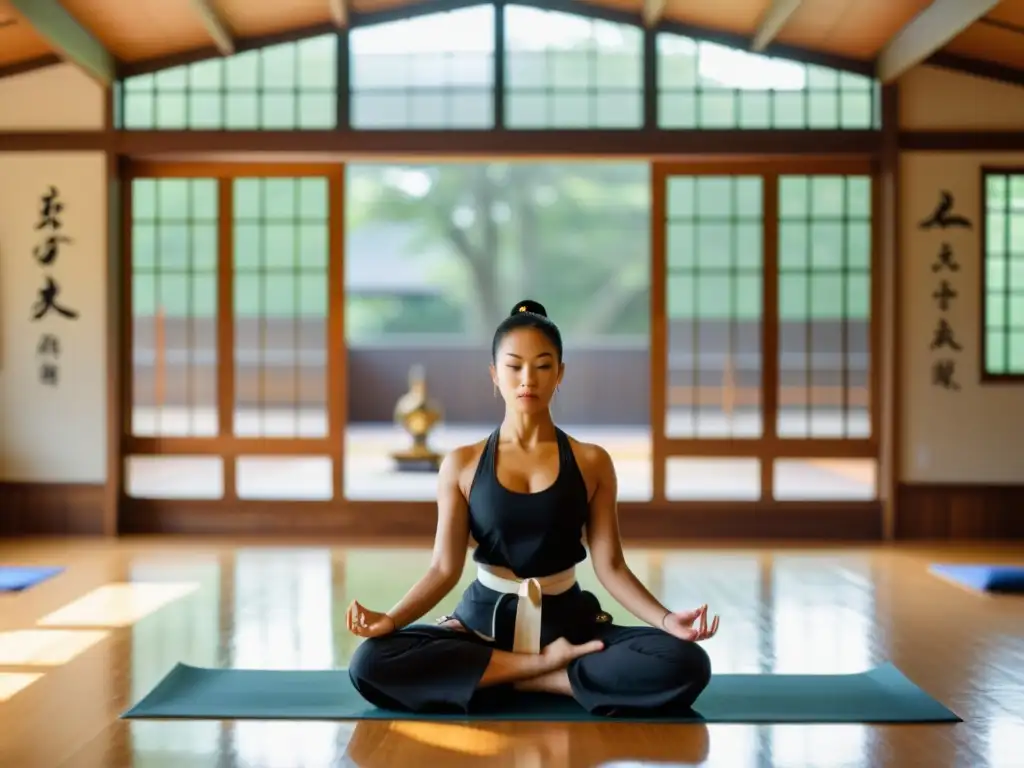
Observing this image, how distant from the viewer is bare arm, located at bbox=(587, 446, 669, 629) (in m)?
3.03

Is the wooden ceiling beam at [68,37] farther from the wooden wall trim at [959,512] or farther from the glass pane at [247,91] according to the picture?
the wooden wall trim at [959,512]

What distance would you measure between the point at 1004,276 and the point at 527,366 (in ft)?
13.6

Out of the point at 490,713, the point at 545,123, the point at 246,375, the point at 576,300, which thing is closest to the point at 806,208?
the point at 545,123

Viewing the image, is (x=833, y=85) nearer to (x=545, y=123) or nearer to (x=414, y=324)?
(x=545, y=123)

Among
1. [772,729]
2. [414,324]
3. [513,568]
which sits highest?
[414,324]

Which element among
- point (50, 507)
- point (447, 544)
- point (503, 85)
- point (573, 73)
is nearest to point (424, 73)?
point (503, 85)

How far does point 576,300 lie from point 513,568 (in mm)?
14718

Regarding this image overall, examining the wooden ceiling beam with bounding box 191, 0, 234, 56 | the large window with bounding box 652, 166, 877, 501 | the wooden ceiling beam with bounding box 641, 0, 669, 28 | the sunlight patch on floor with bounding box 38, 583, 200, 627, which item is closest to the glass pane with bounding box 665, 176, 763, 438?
the large window with bounding box 652, 166, 877, 501

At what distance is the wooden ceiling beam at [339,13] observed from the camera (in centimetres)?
602

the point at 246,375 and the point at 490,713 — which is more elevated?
the point at 246,375

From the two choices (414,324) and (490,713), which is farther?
(414,324)

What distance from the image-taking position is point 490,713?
3.01 m

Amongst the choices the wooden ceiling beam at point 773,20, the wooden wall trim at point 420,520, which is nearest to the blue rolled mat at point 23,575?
the wooden wall trim at point 420,520

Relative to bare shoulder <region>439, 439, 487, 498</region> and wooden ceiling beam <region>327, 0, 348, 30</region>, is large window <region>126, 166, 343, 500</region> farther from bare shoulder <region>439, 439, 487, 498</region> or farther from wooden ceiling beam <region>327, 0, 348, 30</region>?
bare shoulder <region>439, 439, 487, 498</region>
